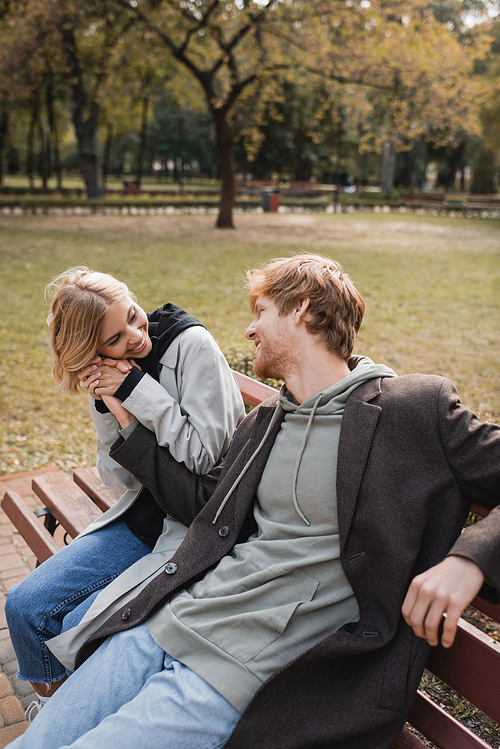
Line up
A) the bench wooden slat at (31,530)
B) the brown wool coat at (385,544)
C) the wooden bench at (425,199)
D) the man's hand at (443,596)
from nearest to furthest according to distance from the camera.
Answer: the man's hand at (443,596) → the brown wool coat at (385,544) → the bench wooden slat at (31,530) → the wooden bench at (425,199)

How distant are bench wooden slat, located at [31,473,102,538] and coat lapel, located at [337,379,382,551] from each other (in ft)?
5.31

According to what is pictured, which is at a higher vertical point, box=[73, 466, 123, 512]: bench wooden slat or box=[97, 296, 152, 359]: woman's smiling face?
box=[97, 296, 152, 359]: woman's smiling face

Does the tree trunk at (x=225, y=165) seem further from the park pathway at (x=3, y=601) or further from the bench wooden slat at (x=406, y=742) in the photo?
the bench wooden slat at (x=406, y=742)

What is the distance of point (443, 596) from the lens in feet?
4.86

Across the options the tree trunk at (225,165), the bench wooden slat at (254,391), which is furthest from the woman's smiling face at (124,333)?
the tree trunk at (225,165)

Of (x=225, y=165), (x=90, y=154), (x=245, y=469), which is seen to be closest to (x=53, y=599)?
(x=245, y=469)

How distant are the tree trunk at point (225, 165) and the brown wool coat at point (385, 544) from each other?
19.9m

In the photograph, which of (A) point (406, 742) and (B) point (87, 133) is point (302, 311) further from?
(B) point (87, 133)

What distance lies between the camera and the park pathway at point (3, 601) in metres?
2.61

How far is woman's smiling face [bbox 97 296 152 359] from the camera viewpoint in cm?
229

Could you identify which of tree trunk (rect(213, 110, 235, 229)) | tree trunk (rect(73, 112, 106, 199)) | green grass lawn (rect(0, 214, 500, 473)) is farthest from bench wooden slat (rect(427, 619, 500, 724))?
tree trunk (rect(73, 112, 106, 199))

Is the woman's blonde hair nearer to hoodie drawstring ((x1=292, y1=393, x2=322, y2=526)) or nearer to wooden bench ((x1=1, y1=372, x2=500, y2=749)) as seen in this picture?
hoodie drawstring ((x1=292, y1=393, x2=322, y2=526))

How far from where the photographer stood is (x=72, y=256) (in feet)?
49.6

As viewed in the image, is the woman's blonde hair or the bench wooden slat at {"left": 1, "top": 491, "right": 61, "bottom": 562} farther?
the bench wooden slat at {"left": 1, "top": 491, "right": 61, "bottom": 562}
